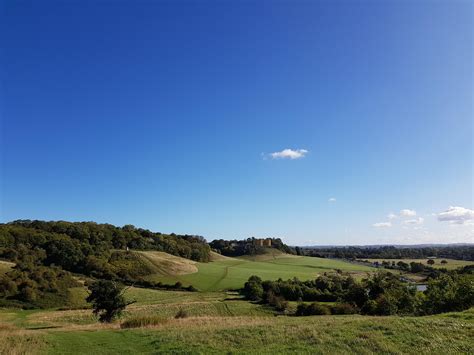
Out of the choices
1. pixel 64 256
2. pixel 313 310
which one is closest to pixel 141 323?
pixel 313 310

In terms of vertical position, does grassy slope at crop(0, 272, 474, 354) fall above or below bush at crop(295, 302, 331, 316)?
above

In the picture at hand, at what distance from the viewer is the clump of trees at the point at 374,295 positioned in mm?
41375

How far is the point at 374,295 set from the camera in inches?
2758

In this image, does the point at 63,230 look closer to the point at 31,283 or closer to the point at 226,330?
the point at 31,283

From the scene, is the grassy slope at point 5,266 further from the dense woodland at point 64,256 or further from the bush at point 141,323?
the bush at point 141,323

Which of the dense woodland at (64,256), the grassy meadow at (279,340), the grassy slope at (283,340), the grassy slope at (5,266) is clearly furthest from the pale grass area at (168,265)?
the grassy slope at (283,340)

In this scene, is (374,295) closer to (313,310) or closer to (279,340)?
(313,310)

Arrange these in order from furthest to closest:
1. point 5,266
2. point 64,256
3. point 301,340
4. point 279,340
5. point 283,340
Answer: point 64,256, point 5,266, point 279,340, point 283,340, point 301,340

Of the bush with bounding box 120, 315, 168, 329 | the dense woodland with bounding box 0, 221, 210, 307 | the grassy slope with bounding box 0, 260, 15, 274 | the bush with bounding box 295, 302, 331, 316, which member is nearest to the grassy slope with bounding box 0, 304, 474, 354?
the bush with bounding box 120, 315, 168, 329

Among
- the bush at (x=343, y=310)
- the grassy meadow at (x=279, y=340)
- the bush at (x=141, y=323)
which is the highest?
the grassy meadow at (x=279, y=340)

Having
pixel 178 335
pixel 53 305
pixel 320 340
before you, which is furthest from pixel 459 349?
pixel 53 305

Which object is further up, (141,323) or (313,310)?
(141,323)

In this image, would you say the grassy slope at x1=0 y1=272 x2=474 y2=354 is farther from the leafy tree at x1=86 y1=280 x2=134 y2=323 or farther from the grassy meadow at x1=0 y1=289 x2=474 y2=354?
the leafy tree at x1=86 y1=280 x2=134 y2=323

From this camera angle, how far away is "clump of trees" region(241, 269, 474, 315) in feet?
136
